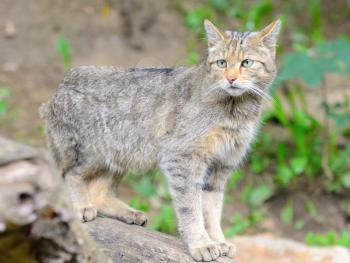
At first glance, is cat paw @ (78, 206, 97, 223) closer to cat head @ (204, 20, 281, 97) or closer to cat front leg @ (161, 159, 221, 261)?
cat front leg @ (161, 159, 221, 261)

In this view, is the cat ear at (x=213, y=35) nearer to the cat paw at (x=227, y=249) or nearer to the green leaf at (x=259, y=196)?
the cat paw at (x=227, y=249)

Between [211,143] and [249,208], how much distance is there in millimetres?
3447

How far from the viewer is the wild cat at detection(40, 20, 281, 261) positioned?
5.00m

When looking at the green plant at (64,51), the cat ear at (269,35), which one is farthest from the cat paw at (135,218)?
the green plant at (64,51)

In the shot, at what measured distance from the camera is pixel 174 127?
5.17m

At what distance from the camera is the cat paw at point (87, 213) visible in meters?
5.12

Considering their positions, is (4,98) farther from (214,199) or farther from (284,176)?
(214,199)

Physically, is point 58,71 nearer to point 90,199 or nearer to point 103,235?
point 90,199

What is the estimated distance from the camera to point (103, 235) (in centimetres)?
477

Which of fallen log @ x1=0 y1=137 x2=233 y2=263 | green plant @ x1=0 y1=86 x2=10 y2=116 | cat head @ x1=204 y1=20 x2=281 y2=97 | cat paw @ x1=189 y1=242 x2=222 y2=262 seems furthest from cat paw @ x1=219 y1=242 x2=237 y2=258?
green plant @ x1=0 y1=86 x2=10 y2=116

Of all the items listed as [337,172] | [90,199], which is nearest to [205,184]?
[90,199]

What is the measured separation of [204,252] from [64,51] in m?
4.57

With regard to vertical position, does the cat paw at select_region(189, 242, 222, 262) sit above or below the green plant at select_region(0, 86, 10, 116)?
above

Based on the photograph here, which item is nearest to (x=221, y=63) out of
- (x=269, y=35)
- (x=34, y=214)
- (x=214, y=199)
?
(x=269, y=35)
